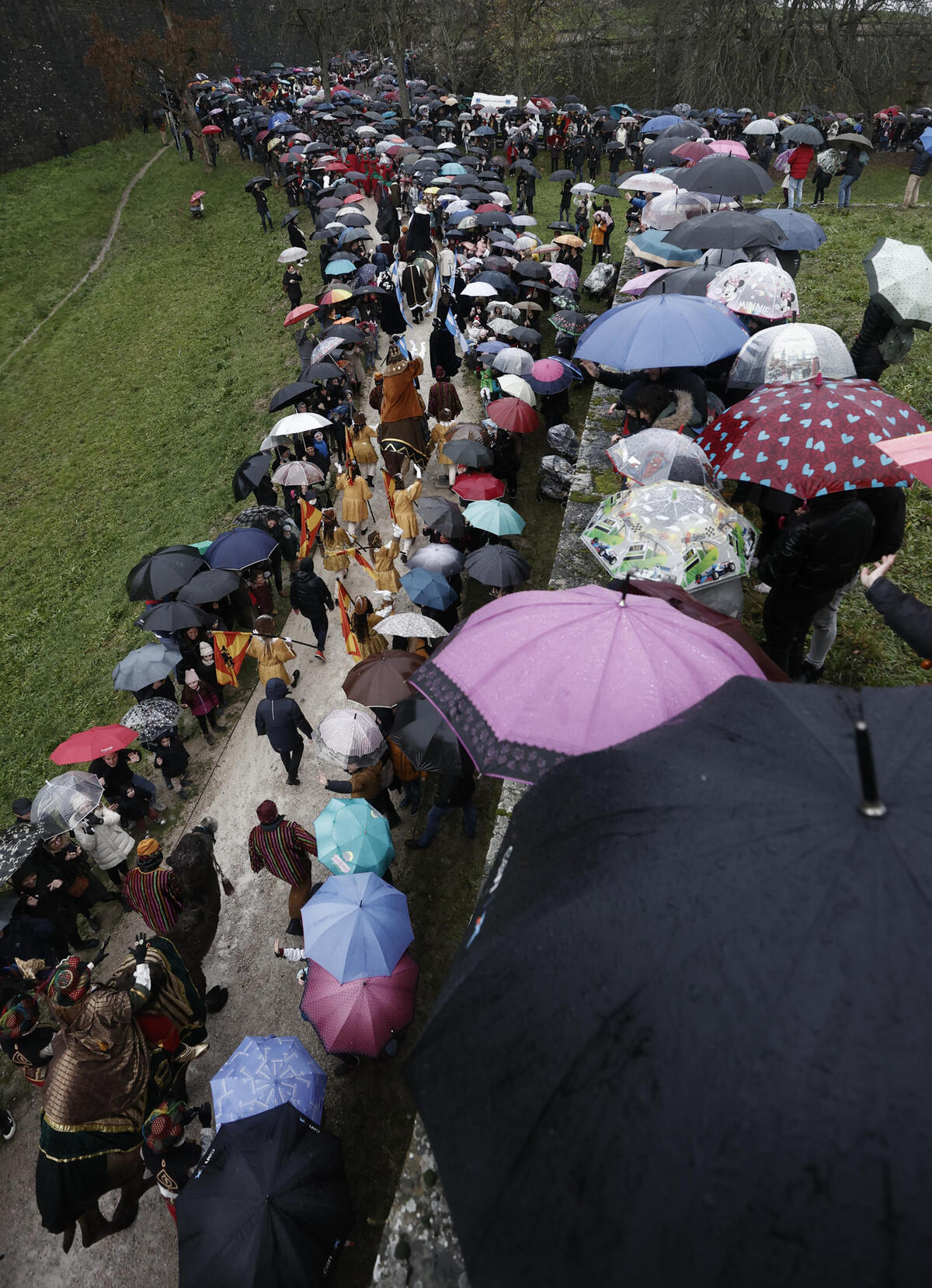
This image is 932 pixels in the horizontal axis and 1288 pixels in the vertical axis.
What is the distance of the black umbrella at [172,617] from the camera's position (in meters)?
7.36

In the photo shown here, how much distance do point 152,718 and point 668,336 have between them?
5548mm

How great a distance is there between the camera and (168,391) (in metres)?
17.7

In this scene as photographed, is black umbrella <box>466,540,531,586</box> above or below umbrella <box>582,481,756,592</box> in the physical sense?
below

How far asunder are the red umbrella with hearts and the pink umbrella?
364cm

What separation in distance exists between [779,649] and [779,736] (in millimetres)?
3398

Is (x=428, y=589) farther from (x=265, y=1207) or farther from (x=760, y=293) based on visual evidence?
(x=265, y=1207)

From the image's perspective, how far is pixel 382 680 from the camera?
6.11 metres

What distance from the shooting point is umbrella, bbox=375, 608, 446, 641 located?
21.6ft

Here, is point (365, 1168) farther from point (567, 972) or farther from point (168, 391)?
point (168, 391)

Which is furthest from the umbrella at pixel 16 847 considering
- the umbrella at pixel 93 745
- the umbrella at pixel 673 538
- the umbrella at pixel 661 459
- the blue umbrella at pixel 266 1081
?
the umbrella at pixel 661 459

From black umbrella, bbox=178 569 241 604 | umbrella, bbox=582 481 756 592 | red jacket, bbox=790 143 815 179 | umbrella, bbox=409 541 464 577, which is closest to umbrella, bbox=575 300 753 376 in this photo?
umbrella, bbox=582 481 756 592

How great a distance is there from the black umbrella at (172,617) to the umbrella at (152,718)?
0.72 metres

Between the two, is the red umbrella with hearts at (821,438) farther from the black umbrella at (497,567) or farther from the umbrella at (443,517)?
the umbrella at (443,517)

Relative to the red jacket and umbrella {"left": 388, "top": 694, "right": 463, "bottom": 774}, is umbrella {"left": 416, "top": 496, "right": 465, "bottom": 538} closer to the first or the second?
umbrella {"left": 388, "top": 694, "right": 463, "bottom": 774}
